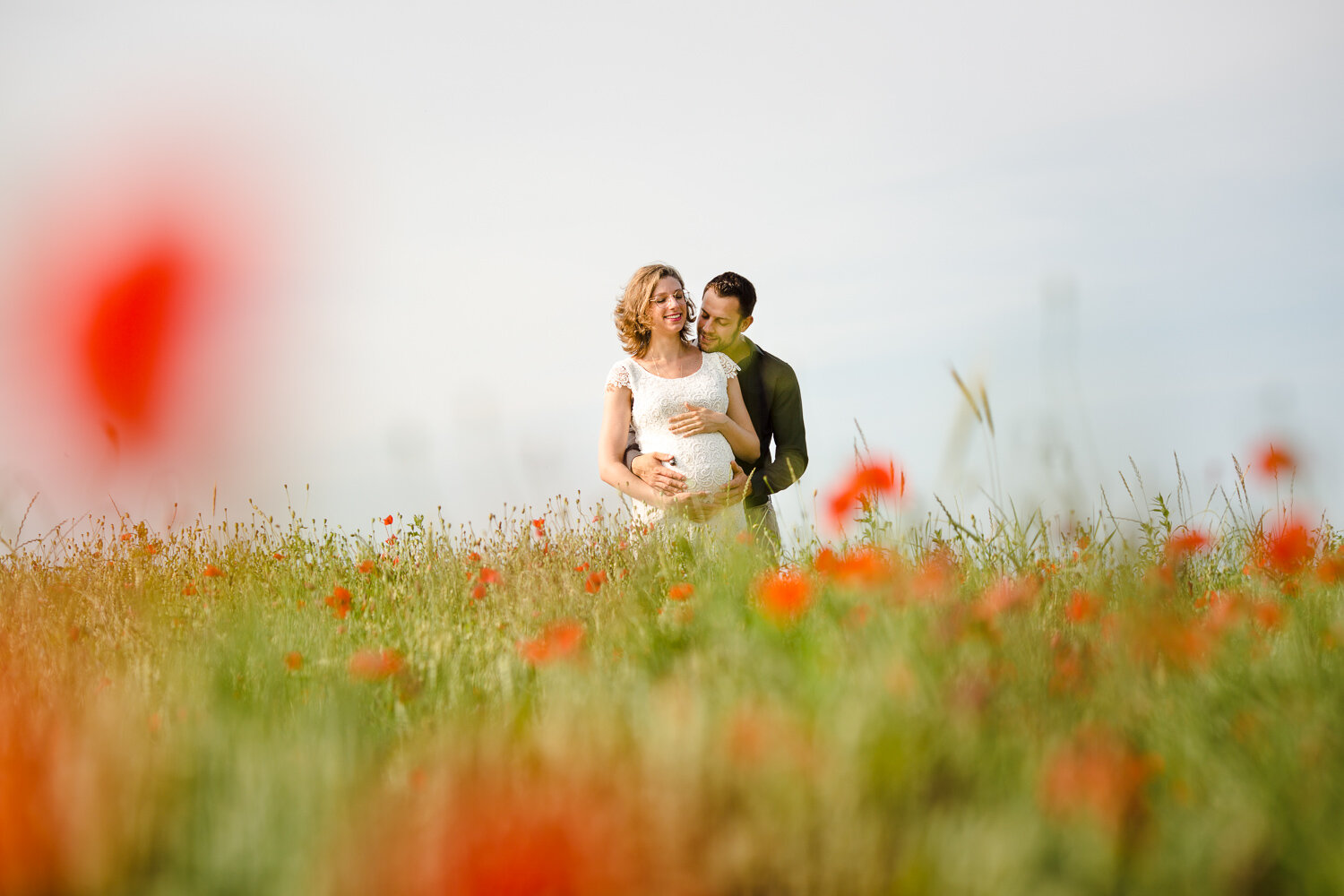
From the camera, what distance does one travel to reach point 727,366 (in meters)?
6.59

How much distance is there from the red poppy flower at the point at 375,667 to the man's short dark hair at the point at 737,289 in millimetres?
4021

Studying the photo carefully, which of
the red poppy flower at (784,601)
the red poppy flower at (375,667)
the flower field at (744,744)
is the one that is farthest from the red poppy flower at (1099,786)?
the red poppy flower at (375,667)

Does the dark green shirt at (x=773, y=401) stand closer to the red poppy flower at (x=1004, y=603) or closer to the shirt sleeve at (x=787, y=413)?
the shirt sleeve at (x=787, y=413)

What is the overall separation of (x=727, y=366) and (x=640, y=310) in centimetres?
68

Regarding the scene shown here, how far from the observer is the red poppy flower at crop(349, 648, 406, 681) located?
2.75 m

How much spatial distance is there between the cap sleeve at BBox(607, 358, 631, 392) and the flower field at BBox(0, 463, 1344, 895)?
2690 mm

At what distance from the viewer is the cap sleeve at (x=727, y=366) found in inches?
258

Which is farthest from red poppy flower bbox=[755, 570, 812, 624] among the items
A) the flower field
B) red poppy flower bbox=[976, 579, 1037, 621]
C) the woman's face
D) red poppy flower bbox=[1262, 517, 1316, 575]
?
the woman's face

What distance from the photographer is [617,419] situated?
6.36m

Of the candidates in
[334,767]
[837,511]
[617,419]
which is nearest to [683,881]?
[334,767]

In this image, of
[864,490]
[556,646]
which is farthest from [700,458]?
[556,646]

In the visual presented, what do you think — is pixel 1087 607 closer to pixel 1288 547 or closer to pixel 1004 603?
pixel 1004 603

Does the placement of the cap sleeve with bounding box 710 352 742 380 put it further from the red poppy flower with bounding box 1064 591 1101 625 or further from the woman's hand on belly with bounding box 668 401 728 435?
the red poppy flower with bounding box 1064 591 1101 625

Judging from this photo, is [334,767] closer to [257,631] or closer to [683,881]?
[683,881]
